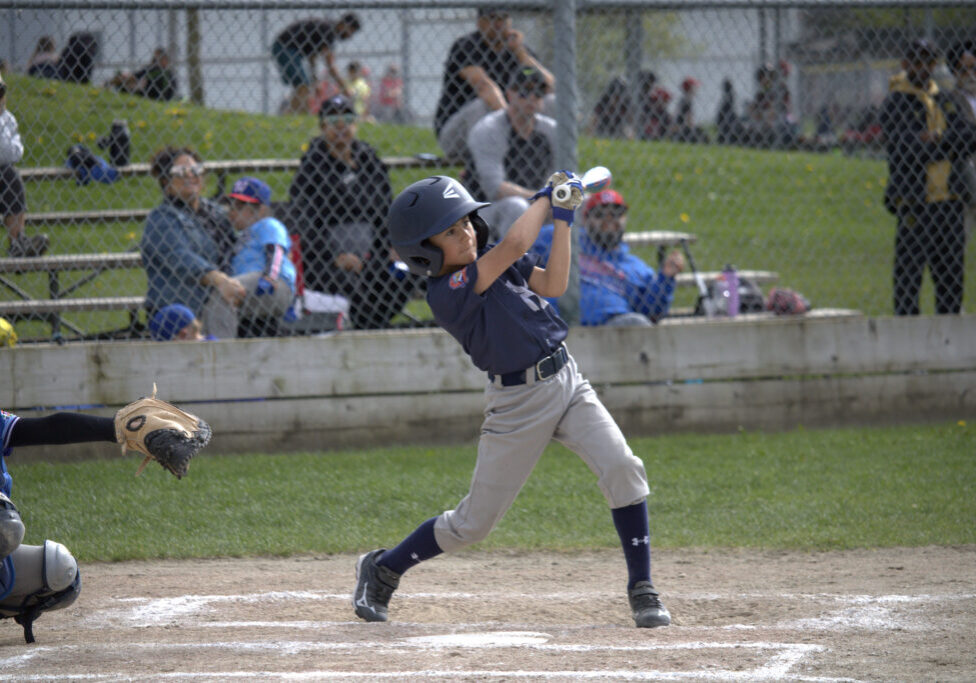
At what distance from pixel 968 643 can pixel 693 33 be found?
7.20 metres

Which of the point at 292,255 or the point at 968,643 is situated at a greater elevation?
the point at 292,255

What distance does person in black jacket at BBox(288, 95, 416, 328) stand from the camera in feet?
22.7

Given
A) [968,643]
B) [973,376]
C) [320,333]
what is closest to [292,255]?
[320,333]

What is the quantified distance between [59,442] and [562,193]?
1822mm

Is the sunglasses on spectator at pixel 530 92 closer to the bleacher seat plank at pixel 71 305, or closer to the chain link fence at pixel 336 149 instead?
the chain link fence at pixel 336 149

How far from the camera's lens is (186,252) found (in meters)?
6.33

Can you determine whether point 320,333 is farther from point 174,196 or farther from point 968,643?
point 968,643

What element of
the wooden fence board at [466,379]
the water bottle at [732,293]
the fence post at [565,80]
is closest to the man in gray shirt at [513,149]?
the fence post at [565,80]

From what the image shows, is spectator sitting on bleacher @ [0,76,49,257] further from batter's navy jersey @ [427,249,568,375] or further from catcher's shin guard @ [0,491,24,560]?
batter's navy jersey @ [427,249,568,375]

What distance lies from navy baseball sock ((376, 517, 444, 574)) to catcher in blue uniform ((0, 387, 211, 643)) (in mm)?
830

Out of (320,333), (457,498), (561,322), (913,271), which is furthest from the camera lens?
(913,271)

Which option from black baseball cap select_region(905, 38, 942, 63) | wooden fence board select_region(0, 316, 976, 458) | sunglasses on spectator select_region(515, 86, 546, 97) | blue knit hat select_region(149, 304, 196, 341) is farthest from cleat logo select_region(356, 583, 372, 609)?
black baseball cap select_region(905, 38, 942, 63)

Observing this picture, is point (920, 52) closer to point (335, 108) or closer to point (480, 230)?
point (335, 108)

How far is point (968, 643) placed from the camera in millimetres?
3369
